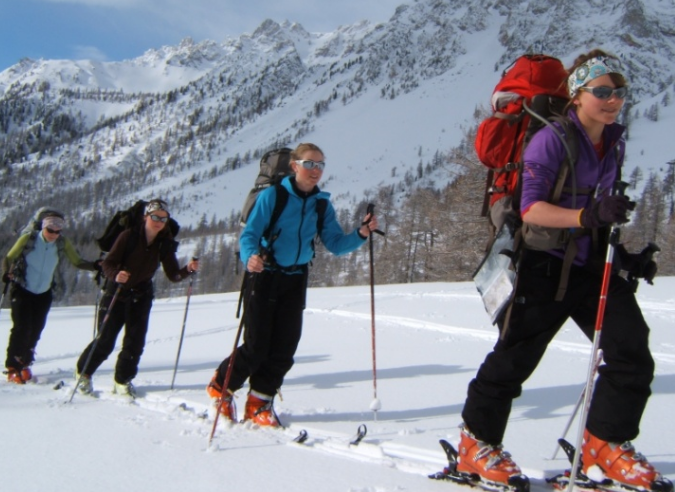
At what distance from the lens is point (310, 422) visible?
13.2 ft

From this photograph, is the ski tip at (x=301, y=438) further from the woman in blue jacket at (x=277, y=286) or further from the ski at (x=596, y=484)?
the ski at (x=596, y=484)

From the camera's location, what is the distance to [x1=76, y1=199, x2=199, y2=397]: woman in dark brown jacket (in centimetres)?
511

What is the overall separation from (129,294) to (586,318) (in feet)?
13.8

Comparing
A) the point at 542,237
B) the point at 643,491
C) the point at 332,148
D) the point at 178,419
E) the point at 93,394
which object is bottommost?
the point at 93,394

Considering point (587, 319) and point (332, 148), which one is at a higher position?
point (332, 148)

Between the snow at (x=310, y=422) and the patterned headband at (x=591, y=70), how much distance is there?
6.24 feet

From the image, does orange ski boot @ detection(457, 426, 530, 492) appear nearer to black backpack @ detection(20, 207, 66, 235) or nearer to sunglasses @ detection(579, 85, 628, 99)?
sunglasses @ detection(579, 85, 628, 99)

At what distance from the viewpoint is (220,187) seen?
19712 centimetres

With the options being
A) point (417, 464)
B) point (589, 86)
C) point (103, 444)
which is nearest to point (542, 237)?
point (589, 86)

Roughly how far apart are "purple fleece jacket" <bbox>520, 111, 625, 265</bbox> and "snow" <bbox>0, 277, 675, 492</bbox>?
1374mm

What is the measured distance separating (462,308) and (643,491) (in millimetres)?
8766

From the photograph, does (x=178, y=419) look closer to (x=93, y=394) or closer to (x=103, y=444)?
(x=103, y=444)

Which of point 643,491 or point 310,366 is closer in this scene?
point 643,491

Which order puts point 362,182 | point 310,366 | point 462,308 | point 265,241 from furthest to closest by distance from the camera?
point 362,182
point 462,308
point 310,366
point 265,241
